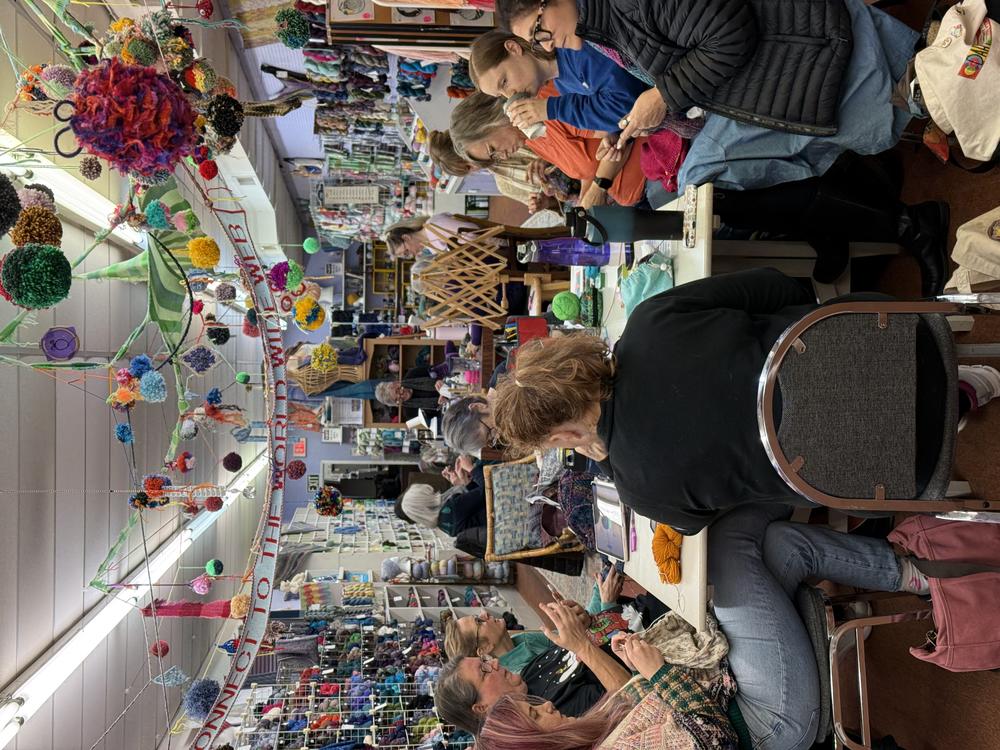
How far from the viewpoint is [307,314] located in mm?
3918

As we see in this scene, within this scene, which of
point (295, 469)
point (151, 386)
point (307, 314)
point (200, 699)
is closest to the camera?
point (151, 386)

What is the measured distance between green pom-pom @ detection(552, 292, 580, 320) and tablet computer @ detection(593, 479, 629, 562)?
882mm

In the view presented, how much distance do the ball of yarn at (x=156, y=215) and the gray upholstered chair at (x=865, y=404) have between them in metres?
2.31

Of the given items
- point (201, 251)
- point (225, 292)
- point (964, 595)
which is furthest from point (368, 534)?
point (964, 595)

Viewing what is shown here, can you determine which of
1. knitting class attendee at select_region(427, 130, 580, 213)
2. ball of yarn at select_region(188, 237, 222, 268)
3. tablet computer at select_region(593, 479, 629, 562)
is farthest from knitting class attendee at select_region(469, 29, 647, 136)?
tablet computer at select_region(593, 479, 629, 562)

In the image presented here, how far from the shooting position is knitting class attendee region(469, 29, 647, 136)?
285cm

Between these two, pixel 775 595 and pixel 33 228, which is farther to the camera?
pixel 775 595

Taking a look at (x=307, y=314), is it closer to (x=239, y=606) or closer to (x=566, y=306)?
(x=566, y=306)

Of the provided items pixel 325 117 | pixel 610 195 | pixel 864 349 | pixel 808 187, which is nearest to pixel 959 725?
pixel 864 349

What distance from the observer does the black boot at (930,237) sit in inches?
109

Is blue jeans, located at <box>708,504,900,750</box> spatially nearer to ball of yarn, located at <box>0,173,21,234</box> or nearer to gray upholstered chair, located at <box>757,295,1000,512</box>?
gray upholstered chair, located at <box>757,295,1000,512</box>

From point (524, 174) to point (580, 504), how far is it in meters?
2.06

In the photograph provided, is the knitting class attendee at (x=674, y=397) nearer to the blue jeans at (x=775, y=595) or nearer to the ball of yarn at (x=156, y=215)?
the blue jeans at (x=775, y=595)

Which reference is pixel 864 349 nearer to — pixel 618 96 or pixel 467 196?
pixel 618 96
